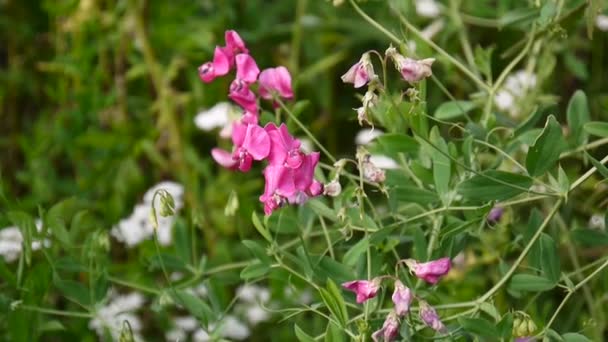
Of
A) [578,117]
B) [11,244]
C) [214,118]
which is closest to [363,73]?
[578,117]

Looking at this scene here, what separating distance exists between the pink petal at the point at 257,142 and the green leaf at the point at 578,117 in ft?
1.46

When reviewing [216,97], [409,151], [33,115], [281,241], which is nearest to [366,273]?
[409,151]

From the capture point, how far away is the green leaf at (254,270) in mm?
1296

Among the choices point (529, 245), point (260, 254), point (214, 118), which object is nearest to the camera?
point (529, 245)

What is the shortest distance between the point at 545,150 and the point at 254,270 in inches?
14.3

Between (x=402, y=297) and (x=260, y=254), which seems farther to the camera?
(x=260, y=254)

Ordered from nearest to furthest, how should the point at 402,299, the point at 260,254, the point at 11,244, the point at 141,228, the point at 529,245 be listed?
the point at 402,299 < the point at 529,245 < the point at 260,254 < the point at 11,244 < the point at 141,228

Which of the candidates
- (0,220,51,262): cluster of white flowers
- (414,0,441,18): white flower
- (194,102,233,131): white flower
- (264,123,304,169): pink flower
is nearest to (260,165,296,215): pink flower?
(264,123,304,169): pink flower

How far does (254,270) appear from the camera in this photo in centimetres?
131

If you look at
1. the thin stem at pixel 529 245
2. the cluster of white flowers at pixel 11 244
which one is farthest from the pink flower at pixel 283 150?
the cluster of white flowers at pixel 11 244

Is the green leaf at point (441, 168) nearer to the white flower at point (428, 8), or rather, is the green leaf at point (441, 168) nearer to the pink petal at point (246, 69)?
the pink petal at point (246, 69)

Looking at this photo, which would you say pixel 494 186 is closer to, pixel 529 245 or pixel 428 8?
pixel 529 245

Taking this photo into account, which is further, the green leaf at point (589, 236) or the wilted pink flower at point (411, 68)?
the green leaf at point (589, 236)

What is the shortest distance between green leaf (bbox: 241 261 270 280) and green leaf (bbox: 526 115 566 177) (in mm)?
336
